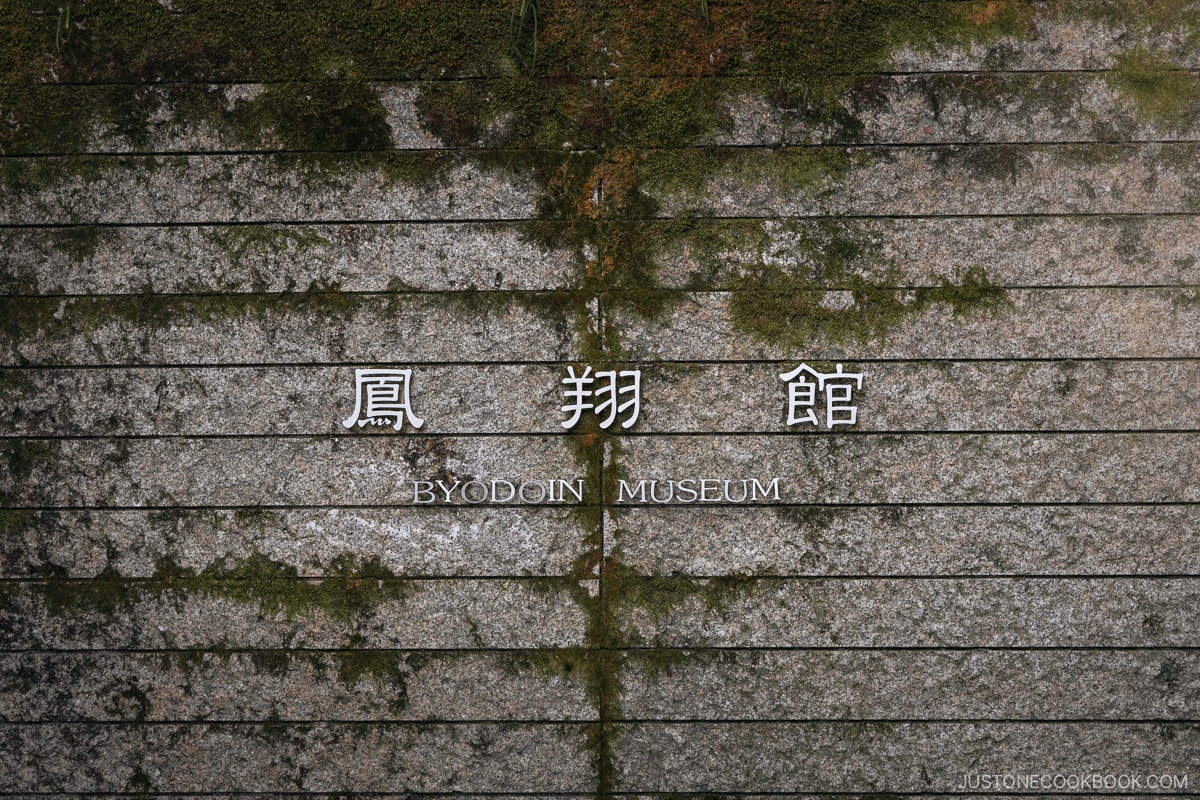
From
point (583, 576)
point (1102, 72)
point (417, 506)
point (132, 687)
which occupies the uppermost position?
point (1102, 72)

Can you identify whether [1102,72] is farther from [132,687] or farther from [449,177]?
[132,687]

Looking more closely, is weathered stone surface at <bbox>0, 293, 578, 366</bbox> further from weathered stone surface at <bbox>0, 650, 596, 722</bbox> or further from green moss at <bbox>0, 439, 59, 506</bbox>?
weathered stone surface at <bbox>0, 650, 596, 722</bbox>

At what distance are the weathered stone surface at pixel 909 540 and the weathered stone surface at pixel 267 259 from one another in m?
1.19

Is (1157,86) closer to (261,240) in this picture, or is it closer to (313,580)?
(261,240)

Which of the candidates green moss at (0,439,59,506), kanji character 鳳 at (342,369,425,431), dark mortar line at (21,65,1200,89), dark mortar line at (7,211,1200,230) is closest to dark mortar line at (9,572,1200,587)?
green moss at (0,439,59,506)

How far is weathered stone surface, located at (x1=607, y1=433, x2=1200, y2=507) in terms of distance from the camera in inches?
127

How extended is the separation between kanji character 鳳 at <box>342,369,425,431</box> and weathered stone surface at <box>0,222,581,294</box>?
1.22ft

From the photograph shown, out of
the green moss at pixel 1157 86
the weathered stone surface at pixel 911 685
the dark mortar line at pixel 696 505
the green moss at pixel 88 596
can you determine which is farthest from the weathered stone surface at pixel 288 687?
the green moss at pixel 1157 86

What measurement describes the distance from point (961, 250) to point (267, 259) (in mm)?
2948

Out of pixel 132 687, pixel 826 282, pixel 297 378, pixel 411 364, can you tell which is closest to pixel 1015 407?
pixel 826 282

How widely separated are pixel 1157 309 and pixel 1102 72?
3.34ft

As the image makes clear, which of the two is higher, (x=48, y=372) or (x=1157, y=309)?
(x=1157, y=309)

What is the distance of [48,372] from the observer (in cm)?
329

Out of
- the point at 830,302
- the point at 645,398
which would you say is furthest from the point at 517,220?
the point at 830,302
